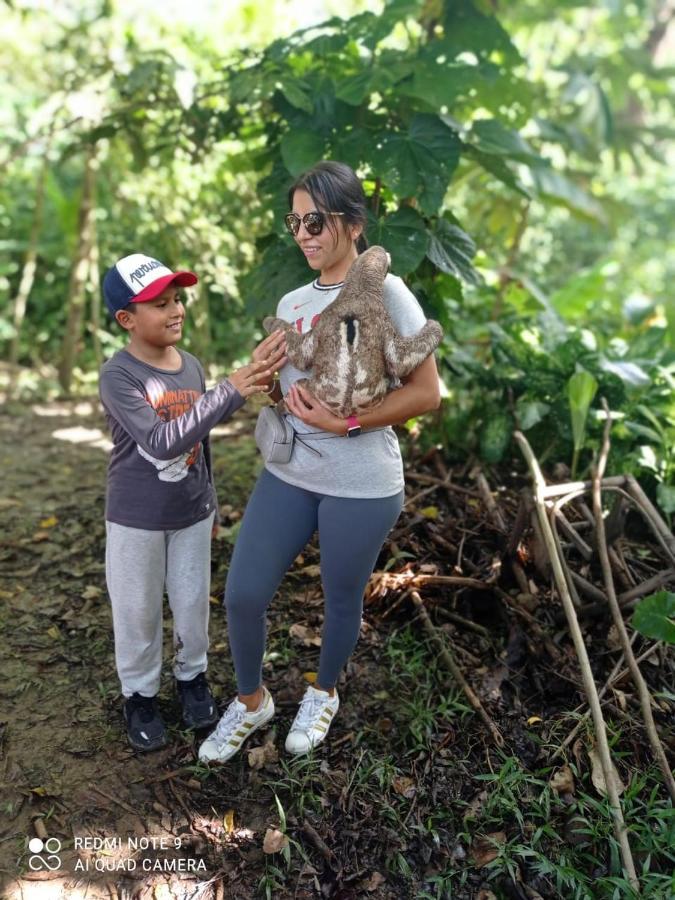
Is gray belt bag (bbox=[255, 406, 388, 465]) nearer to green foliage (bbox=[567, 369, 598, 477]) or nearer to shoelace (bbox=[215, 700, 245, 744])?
shoelace (bbox=[215, 700, 245, 744])

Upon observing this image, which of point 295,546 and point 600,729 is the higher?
point 295,546

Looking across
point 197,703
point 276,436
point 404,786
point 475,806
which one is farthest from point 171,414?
point 475,806

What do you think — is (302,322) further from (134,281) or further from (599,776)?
(599,776)

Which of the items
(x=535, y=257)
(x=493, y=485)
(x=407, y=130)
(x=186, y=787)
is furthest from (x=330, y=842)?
(x=535, y=257)

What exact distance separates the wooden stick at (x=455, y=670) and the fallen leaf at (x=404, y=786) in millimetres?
312

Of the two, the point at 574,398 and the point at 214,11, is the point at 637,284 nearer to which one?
the point at 214,11

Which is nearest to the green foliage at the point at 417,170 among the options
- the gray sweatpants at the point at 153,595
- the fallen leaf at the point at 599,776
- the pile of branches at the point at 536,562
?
the pile of branches at the point at 536,562

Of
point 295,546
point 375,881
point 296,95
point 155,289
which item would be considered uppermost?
point 296,95

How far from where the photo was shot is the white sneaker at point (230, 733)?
2.18 meters

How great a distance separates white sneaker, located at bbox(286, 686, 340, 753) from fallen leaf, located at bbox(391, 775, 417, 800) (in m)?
0.26

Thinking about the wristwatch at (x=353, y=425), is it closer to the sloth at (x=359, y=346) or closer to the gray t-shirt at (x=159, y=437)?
the sloth at (x=359, y=346)

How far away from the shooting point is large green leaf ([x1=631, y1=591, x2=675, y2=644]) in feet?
6.75

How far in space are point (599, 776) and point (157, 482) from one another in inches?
62.8

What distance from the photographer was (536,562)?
289cm
